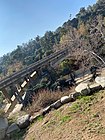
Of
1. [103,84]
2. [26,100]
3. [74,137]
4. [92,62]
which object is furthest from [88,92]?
[92,62]

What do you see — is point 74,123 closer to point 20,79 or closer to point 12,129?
point 12,129

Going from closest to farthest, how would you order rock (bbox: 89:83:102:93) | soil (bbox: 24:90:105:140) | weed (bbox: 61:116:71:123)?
1. soil (bbox: 24:90:105:140)
2. weed (bbox: 61:116:71:123)
3. rock (bbox: 89:83:102:93)

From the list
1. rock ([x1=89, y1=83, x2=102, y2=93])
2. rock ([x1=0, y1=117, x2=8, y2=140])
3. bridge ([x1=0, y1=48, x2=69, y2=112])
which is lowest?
rock ([x1=89, y1=83, x2=102, y2=93])

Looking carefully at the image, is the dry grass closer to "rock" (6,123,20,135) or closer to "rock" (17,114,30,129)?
"rock" (17,114,30,129)

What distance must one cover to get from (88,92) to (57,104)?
1320mm

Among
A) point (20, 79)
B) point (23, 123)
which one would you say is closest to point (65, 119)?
point (23, 123)

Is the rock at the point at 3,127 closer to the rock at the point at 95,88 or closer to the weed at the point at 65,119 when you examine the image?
the weed at the point at 65,119

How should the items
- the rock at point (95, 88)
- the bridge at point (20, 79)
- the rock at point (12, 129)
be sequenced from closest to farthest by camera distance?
the rock at point (12, 129)
the rock at point (95, 88)
the bridge at point (20, 79)

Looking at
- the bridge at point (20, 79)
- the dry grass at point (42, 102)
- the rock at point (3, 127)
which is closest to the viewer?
the rock at point (3, 127)

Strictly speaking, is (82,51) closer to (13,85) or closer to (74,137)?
(13,85)

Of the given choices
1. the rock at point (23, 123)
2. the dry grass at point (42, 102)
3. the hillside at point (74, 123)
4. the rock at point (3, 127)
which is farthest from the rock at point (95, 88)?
the rock at point (3, 127)

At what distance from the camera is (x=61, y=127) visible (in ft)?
25.1

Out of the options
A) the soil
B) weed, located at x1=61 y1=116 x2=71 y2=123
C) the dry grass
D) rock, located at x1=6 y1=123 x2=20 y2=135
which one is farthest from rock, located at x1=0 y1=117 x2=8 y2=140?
weed, located at x1=61 y1=116 x2=71 y2=123

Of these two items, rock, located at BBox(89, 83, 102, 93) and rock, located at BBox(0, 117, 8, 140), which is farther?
rock, located at BBox(89, 83, 102, 93)
